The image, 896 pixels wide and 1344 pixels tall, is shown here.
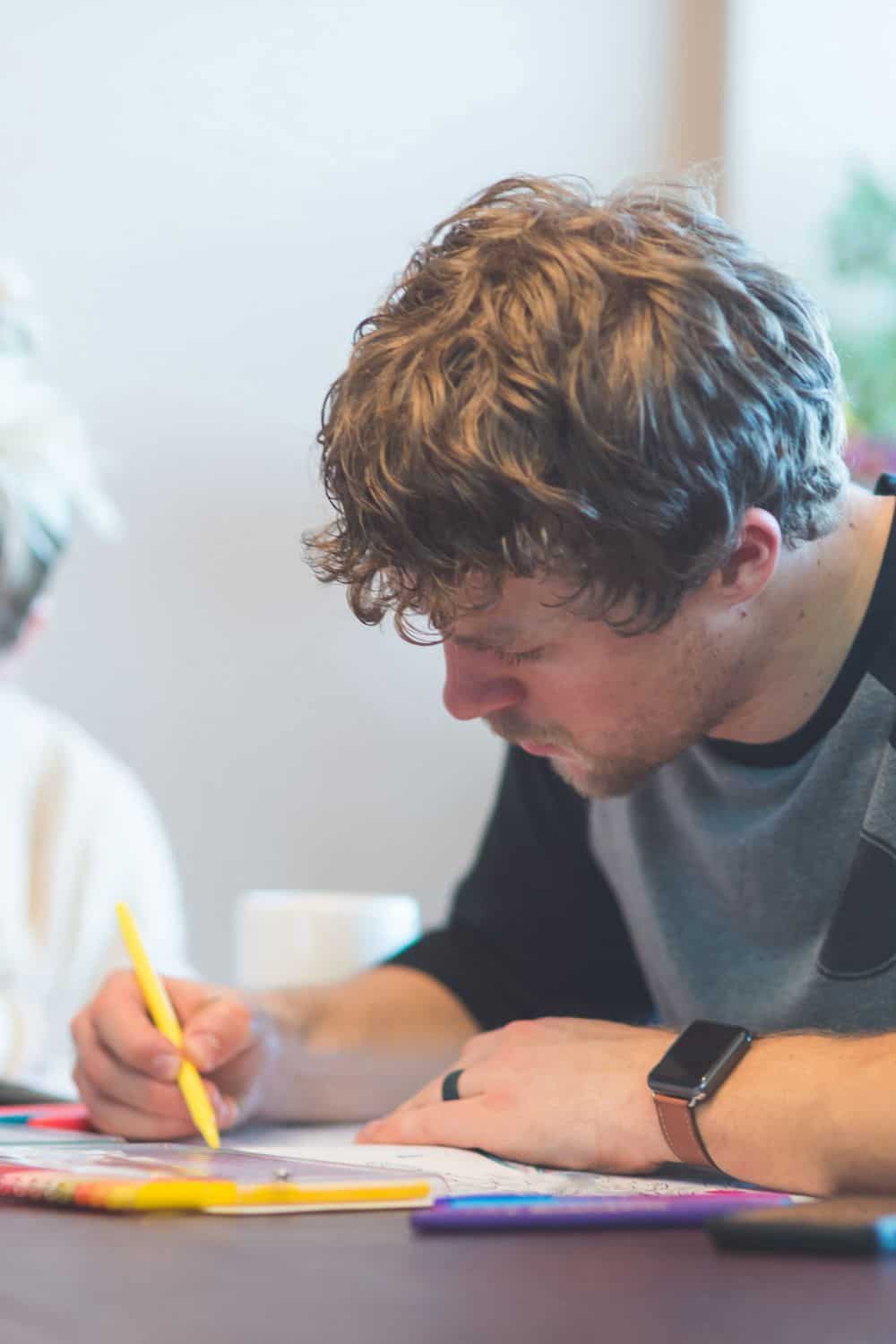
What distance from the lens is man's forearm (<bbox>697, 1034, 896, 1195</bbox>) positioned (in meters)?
0.67

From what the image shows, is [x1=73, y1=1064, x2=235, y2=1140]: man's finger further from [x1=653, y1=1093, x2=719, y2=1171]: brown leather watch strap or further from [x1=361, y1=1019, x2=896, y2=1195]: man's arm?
[x1=653, y1=1093, x2=719, y2=1171]: brown leather watch strap

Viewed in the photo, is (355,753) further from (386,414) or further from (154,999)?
(386,414)

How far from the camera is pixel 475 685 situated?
87 centimetres

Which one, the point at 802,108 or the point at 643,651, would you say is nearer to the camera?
the point at 643,651

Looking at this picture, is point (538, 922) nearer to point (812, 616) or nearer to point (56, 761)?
point (812, 616)

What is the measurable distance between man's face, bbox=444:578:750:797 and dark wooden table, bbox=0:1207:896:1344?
1.18ft

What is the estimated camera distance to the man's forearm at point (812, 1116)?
0.67m

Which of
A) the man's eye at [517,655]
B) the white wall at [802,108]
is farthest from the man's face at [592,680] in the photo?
the white wall at [802,108]

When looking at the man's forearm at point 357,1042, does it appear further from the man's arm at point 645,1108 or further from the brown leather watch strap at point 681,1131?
the brown leather watch strap at point 681,1131

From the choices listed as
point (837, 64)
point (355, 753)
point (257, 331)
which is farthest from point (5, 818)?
point (837, 64)

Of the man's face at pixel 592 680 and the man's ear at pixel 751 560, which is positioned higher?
the man's ear at pixel 751 560

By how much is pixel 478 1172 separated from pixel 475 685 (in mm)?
268

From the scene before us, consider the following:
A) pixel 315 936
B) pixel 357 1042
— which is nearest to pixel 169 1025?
pixel 357 1042

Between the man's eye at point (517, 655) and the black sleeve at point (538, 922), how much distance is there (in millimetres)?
326
